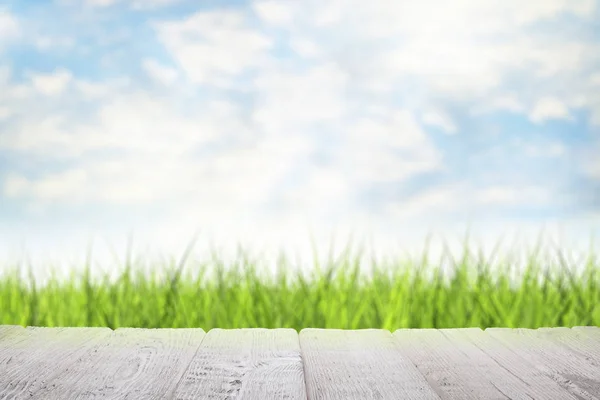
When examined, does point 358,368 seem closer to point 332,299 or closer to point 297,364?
point 297,364

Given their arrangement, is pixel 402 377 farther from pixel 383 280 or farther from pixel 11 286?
pixel 11 286

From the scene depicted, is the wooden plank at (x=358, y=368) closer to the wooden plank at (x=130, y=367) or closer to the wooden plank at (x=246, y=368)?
the wooden plank at (x=246, y=368)

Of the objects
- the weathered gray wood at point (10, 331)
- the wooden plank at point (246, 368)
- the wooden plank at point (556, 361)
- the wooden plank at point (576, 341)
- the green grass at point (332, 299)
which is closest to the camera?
the wooden plank at point (246, 368)

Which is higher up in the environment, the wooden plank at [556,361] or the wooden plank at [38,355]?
the wooden plank at [38,355]

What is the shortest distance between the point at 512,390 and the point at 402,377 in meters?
0.25

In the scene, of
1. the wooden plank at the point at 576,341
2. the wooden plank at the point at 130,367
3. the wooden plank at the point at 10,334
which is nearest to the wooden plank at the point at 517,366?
the wooden plank at the point at 576,341

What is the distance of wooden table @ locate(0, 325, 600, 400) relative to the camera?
1.53m

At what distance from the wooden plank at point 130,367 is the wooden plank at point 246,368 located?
0.04 metres

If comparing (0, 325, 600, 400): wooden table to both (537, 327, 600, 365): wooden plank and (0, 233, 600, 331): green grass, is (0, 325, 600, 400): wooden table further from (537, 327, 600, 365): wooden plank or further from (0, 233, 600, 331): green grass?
(0, 233, 600, 331): green grass

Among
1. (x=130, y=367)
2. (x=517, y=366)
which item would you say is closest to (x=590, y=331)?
(x=517, y=366)

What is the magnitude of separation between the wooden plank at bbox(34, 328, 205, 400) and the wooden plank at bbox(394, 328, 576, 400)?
2.01 ft

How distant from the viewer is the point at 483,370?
171cm

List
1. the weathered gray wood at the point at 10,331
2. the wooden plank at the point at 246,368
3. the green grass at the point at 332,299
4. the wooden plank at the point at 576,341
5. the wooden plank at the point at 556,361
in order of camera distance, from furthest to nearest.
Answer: the green grass at the point at 332,299 < the weathered gray wood at the point at 10,331 < the wooden plank at the point at 576,341 < the wooden plank at the point at 556,361 < the wooden plank at the point at 246,368

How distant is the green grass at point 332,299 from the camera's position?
2830 mm
